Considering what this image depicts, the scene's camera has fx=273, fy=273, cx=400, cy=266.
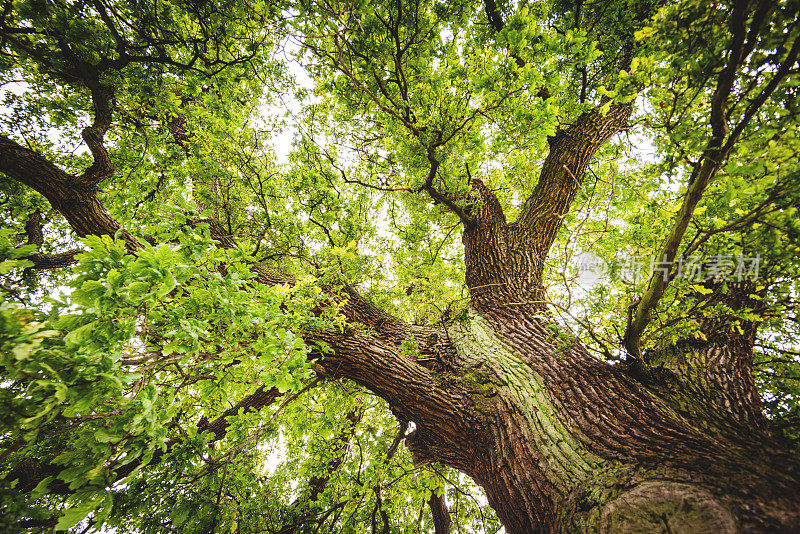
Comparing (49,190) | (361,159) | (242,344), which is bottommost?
(242,344)

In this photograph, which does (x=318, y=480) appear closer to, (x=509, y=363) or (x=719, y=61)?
(x=509, y=363)

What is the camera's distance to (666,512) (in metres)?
1.64

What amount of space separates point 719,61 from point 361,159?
5389 mm

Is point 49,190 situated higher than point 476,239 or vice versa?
point 476,239

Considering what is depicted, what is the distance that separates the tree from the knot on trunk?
14 millimetres

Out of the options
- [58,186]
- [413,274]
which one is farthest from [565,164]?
[58,186]

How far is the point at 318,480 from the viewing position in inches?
226

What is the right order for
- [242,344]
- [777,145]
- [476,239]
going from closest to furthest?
[777,145]
[242,344]
[476,239]

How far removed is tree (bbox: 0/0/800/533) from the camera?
1.64 metres

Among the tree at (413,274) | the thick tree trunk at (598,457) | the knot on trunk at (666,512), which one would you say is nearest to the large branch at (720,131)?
the tree at (413,274)

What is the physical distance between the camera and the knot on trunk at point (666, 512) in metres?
1.49

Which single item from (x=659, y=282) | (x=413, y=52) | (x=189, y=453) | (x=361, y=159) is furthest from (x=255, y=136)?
(x=659, y=282)

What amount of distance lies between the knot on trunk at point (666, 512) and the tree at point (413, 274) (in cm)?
1

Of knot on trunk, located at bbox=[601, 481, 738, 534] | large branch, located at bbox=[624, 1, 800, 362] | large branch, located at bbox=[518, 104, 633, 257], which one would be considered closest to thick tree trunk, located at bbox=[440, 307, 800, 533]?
knot on trunk, located at bbox=[601, 481, 738, 534]
